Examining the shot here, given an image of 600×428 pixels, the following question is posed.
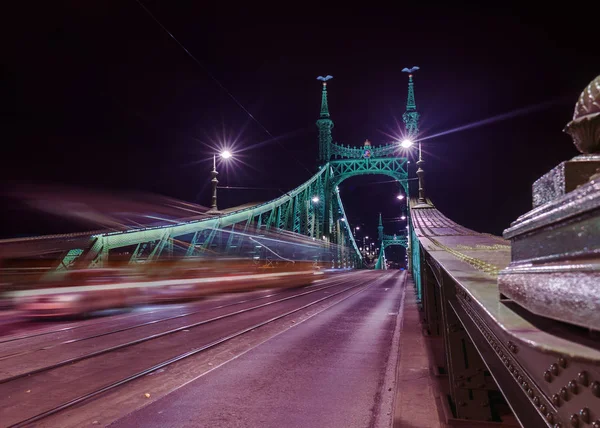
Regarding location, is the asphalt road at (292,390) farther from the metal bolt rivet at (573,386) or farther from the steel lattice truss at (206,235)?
the steel lattice truss at (206,235)

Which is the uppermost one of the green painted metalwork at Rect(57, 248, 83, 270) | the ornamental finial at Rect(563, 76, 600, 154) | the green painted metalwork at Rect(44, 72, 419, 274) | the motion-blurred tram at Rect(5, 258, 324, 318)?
the green painted metalwork at Rect(44, 72, 419, 274)

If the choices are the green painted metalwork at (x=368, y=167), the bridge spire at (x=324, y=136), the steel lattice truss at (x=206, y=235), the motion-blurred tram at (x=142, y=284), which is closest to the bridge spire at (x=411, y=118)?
the green painted metalwork at (x=368, y=167)

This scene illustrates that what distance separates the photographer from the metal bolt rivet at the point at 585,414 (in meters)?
0.94

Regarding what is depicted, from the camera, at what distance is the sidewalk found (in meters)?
3.98

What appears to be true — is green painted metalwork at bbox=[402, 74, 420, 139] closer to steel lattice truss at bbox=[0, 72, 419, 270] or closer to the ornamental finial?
steel lattice truss at bbox=[0, 72, 419, 270]

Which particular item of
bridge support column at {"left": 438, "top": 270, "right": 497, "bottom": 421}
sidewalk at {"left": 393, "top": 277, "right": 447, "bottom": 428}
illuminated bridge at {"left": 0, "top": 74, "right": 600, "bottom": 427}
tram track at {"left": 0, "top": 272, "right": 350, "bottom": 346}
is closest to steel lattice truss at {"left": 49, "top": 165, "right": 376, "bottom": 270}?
tram track at {"left": 0, "top": 272, "right": 350, "bottom": 346}

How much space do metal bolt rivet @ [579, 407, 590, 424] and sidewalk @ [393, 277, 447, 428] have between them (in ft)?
10.7

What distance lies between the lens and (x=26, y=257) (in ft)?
Result: 43.7

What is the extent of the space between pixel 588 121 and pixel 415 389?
423cm

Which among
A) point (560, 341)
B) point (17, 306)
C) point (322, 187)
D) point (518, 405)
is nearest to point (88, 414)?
point (518, 405)

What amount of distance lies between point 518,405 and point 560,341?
16.7 inches

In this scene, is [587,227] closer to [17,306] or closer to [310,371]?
[310,371]

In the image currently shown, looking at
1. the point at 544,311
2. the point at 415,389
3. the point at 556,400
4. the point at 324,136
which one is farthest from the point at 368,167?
the point at 556,400

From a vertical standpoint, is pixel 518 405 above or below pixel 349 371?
above
